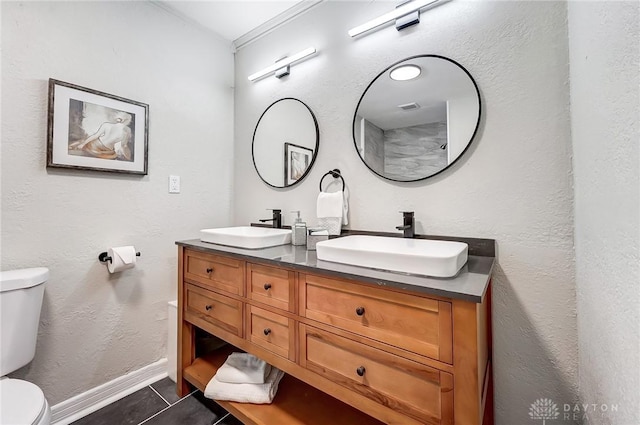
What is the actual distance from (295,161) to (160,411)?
5.25ft

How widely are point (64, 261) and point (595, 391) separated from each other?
227cm

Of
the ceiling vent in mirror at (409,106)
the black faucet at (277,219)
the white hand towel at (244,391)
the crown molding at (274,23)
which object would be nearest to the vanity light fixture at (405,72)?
the ceiling vent in mirror at (409,106)

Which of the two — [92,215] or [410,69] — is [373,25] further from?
[92,215]

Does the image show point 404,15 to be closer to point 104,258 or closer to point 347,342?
point 347,342

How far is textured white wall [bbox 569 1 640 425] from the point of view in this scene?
1.78 feet

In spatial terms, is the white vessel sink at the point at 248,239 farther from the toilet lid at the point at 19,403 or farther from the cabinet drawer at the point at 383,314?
the toilet lid at the point at 19,403

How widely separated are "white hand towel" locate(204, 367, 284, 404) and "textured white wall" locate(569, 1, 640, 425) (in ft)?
3.92

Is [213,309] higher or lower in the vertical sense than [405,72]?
lower

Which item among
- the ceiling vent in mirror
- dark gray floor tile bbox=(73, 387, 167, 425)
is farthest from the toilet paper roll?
the ceiling vent in mirror

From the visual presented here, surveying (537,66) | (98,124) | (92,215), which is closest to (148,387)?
(92,215)

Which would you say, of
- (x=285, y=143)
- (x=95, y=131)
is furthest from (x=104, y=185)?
(x=285, y=143)

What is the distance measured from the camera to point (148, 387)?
5.45ft

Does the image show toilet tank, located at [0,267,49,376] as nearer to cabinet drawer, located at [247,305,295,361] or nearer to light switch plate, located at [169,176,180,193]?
light switch plate, located at [169,176,180,193]

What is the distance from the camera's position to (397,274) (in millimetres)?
861
